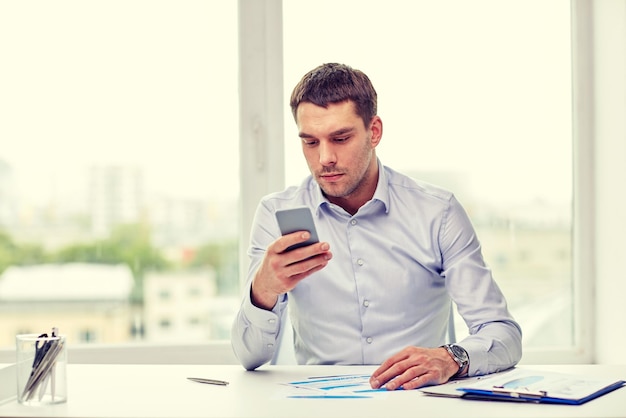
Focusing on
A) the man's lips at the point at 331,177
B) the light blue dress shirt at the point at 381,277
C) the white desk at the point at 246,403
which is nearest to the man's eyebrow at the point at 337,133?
the man's lips at the point at 331,177

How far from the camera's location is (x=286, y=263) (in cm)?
183

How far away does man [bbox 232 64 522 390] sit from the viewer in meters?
2.19

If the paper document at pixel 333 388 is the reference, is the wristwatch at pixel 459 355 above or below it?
above

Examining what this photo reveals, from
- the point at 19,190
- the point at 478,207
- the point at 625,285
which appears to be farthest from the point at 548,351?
the point at 19,190

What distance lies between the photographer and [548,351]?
10.3ft

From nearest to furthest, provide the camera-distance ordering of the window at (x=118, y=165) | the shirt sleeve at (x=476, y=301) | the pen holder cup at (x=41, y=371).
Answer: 1. the pen holder cup at (x=41, y=371)
2. the shirt sleeve at (x=476, y=301)
3. the window at (x=118, y=165)

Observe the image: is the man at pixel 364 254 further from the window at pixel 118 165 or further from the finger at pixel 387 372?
the window at pixel 118 165

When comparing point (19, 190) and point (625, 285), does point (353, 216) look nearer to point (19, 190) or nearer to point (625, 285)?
point (625, 285)

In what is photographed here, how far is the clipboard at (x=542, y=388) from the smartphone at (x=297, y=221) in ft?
1.55

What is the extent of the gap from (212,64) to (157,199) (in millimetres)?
569

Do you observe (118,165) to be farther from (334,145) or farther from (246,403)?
(246,403)

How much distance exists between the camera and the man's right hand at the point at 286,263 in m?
1.79

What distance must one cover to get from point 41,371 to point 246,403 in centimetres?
40

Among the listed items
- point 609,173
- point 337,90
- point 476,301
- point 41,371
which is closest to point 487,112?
point 609,173
